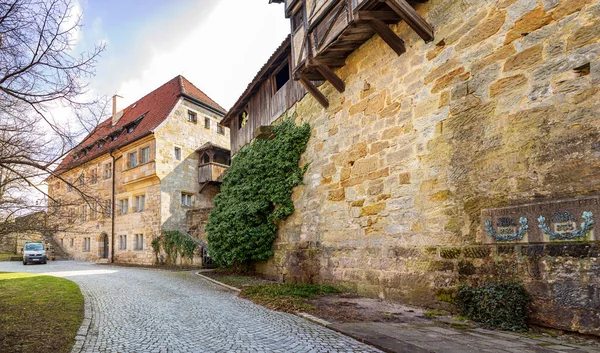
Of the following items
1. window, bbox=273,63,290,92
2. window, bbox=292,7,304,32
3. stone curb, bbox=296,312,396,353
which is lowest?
stone curb, bbox=296,312,396,353

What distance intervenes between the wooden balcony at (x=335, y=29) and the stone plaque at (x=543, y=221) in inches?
139

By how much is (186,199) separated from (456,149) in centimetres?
1891

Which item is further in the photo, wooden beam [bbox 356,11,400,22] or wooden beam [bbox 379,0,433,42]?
wooden beam [bbox 356,11,400,22]

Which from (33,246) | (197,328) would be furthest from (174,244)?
(197,328)

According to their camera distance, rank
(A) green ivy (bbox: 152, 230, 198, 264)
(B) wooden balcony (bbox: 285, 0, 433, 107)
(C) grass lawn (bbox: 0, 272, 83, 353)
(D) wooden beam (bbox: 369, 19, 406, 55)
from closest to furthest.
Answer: (C) grass lawn (bbox: 0, 272, 83, 353) < (B) wooden balcony (bbox: 285, 0, 433, 107) < (D) wooden beam (bbox: 369, 19, 406, 55) < (A) green ivy (bbox: 152, 230, 198, 264)

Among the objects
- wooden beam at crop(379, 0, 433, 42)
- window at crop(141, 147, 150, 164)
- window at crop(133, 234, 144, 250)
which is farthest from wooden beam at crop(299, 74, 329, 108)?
window at crop(133, 234, 144, 250)

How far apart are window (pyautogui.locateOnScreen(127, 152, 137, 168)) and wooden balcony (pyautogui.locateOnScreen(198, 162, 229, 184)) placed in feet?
12.7

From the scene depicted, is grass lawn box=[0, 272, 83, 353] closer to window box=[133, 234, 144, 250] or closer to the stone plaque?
the stone plaque

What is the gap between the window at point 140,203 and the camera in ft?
71.9

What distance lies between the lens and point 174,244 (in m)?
19.3

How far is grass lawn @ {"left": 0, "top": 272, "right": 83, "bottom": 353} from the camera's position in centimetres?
439

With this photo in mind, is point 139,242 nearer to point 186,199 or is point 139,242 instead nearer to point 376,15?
point 186,199

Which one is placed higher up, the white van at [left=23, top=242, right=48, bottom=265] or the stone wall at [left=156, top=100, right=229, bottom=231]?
the stone wall at [left=156, top=100, right=229, bottom=231]

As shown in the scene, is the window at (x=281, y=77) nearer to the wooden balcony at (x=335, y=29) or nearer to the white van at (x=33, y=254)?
the wooden balcony at (x=335, y=29)
